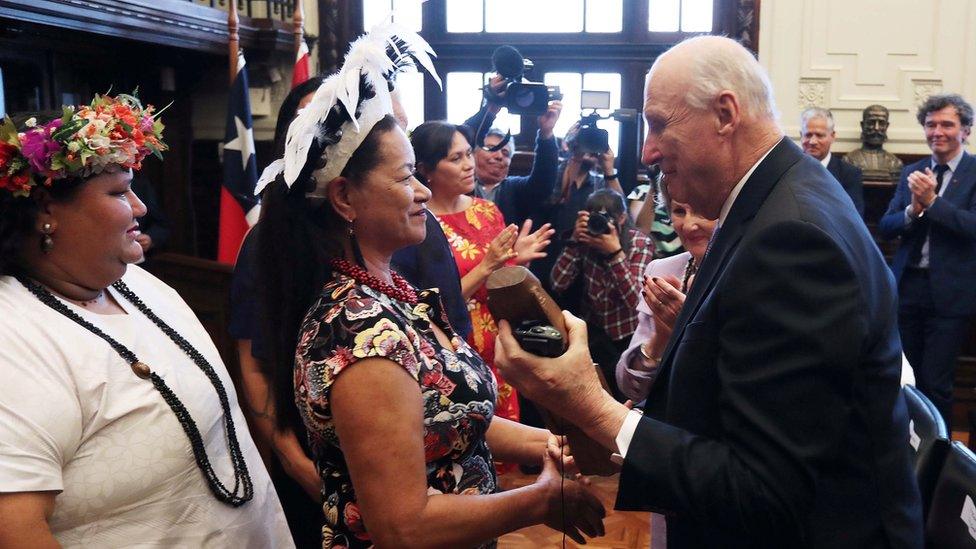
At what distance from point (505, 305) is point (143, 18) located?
386cm

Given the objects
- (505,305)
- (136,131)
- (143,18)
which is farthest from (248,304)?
(143,18)

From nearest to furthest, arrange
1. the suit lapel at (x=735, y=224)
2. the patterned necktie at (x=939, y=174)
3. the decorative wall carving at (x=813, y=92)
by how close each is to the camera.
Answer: the suit lapel at (x=735, y=224), the patterned necktie at (x=939, y=174), the decorative wall carving at (x=813, y=92)

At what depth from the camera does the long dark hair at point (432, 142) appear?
348 cm

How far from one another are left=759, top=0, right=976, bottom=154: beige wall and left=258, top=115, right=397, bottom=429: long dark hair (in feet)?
15.6

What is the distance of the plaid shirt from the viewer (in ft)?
13.6

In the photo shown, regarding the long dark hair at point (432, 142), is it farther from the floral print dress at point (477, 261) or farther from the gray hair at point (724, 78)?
the gray hair at point (724, 78)

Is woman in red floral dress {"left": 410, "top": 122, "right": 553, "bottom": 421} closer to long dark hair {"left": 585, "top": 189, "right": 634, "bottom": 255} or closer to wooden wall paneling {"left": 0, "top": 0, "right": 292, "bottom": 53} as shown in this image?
long dark hair {"left": 585, "top": 189, "right": 634, "bottom": 255}

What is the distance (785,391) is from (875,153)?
5.04 metres

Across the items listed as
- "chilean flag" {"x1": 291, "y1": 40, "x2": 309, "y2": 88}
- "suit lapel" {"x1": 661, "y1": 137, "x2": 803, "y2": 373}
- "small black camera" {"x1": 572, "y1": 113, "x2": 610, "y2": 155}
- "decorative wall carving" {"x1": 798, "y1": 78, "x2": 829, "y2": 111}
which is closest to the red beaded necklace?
"suit lapel" {"x1": 661, "y1": 137, "x2": 803, "y2": 373}

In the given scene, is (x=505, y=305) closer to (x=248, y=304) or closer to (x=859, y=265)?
(x=859, y=265)

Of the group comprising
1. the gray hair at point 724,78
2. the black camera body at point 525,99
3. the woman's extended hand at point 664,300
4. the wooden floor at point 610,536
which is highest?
the gray hair at point 724,78

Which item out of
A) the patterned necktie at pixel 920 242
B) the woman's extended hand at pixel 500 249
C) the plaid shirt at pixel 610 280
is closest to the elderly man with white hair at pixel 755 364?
the woman's extended hand at pixel 500 249

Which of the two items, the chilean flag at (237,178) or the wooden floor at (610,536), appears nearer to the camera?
the wooden floor at (610,536)

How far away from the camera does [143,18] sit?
15.2 feet
